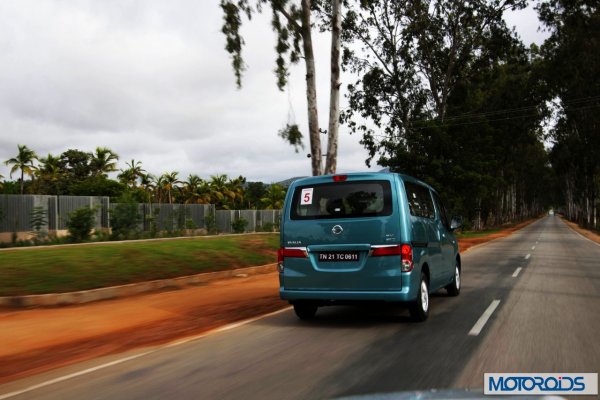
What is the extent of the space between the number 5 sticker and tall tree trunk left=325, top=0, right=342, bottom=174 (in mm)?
12121

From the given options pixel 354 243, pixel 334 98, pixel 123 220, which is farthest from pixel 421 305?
pixel 123 220

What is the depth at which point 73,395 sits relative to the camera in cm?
480

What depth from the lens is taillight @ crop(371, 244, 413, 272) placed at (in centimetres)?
712

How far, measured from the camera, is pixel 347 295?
731 cm

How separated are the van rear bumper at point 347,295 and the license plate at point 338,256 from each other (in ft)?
1.44

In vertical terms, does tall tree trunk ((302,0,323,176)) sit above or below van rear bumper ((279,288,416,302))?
above

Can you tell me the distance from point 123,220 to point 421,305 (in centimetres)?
1813

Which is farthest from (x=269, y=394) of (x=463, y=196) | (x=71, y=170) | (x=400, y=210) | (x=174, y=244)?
(x=71, y=170)

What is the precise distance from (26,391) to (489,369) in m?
4.47

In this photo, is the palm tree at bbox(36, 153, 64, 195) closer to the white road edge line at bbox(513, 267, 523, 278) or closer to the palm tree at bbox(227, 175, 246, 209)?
the palm tree at bbox(227, 175, 246, 209)

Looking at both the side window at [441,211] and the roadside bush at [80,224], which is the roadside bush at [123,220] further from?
the side window at [441,211]

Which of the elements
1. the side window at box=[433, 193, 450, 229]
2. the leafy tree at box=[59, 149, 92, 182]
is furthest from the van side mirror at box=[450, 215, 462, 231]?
the leafy tree at box=[59, 149, 92, 182]

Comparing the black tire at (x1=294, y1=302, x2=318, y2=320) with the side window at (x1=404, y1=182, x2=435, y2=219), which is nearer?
the side window at (x1=404, y1=182, x2=435, y2=219)

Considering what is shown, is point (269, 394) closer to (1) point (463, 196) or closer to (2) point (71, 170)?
(1) point (463, 196)
